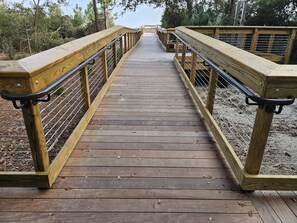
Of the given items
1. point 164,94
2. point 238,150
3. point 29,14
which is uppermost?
point 29,14

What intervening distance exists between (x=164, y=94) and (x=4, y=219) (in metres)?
2.76

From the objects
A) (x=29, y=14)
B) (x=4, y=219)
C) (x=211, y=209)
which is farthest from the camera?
(x=29, y=14)

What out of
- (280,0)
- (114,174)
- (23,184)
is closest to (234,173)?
(114,174)

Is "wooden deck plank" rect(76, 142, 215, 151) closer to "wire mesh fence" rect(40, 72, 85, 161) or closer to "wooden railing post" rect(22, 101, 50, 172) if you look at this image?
"wire mesh fence" rect(40, 72, 85, 161)

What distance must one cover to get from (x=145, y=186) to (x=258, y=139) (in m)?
0.82

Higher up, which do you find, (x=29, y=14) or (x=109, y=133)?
(x=29, y=14)

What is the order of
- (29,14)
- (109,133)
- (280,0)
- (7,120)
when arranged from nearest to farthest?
1. (109,133)
2. (7,120)
3. (280,0)
4. (29,14)

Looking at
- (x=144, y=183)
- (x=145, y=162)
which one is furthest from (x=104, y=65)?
(x=144, y=183)

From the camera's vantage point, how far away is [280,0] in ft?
29.6

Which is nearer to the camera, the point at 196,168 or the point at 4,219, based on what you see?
the point at 4,219

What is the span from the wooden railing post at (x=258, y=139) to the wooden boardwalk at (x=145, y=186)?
0.69 ft

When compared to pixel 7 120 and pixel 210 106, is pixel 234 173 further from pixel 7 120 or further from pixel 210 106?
pixel 7 120

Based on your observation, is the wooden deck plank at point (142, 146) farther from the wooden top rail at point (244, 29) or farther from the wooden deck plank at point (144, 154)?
the wooden top rail at point (244, 29)

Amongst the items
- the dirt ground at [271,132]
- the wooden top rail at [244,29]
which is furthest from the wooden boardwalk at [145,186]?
the wooden top rail at [244,29]
